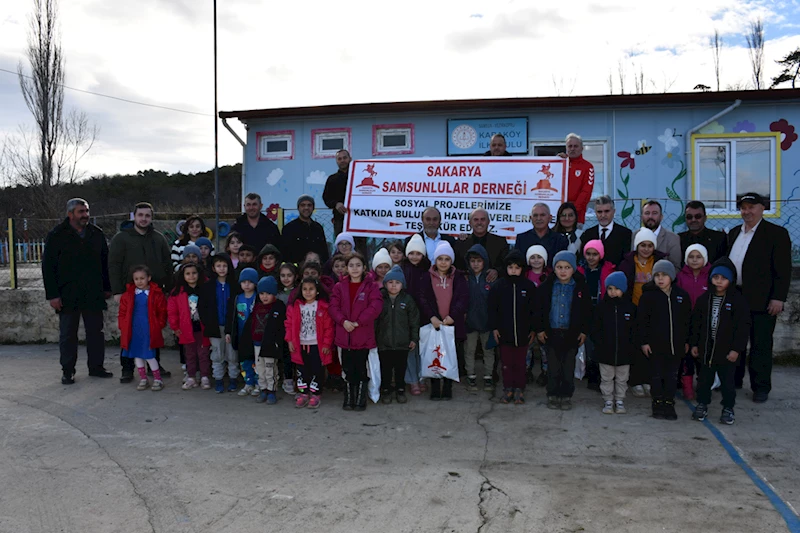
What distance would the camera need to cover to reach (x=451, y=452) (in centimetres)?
448

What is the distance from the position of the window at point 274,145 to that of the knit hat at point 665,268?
8.62m

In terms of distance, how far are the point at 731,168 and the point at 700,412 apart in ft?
24.8

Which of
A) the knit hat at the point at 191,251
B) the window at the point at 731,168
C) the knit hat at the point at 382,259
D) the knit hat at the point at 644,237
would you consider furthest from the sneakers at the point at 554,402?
the window at the point at 731,168

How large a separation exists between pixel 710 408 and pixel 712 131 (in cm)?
729

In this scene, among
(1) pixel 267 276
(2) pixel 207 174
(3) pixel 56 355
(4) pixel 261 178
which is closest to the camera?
(1) pixel 267 276

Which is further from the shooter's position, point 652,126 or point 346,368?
point 652,126

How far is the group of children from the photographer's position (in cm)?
533

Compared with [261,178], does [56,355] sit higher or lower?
lower

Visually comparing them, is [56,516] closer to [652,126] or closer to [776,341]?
[776,341]

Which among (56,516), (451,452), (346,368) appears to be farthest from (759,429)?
(56,516)

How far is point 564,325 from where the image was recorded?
561 cm

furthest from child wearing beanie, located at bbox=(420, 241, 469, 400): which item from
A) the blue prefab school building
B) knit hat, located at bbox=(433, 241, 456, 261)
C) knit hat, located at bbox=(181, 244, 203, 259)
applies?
the blue prefab school building

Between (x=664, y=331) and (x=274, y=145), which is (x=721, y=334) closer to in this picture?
(x=664, y=331)

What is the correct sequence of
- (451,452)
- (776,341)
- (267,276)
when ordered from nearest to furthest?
1. (451,452)
2. (267,276)
3. (776,341)
